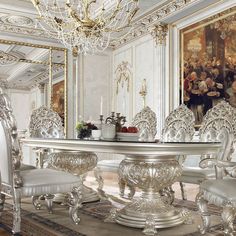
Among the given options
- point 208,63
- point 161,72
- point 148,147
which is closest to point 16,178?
point 148,147

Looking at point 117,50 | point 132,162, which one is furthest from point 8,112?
point 117,50

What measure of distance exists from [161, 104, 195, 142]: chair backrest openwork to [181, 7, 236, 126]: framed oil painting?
114 centimetres

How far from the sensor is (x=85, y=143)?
265cm

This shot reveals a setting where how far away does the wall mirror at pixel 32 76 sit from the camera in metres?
6.26

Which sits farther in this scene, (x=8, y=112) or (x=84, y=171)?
(x=84, y=171)

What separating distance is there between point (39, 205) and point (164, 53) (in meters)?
3.69

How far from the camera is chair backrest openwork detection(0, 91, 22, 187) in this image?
7.82 ft

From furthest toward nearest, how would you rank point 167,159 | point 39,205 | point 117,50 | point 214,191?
point 117,50
point 39,205
point 167,159
point 214,191

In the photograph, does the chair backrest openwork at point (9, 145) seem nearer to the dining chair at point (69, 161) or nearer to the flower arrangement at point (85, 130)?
the flower arrangement at point (85, 130)

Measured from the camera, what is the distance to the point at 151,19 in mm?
6191

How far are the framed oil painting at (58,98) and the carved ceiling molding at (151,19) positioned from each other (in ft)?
5.00

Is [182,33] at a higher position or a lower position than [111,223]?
higher

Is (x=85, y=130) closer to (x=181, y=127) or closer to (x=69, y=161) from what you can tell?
(x=69, y=161)

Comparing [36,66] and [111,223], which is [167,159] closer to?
[111,223]
